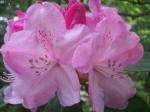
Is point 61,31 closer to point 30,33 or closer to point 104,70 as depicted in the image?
point 30,33

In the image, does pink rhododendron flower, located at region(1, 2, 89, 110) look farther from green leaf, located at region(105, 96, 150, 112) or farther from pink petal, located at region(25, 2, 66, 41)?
green leaf, located at region(105, 96, 150, 112)

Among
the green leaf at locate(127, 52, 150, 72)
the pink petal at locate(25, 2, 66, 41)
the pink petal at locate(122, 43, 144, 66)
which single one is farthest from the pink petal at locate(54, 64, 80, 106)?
the green leaf at locate(127, 52, 150, 72)

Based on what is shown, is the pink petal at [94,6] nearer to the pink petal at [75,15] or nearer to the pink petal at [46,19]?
the pink petal at [75,15]

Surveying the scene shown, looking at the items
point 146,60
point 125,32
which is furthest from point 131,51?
point 146,60

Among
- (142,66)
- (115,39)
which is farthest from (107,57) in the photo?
(142,66)

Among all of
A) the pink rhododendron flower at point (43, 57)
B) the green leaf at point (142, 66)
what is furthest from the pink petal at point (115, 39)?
the green leaf at point (142, 66)

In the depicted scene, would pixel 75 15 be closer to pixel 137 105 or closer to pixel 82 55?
pixel 82 55
